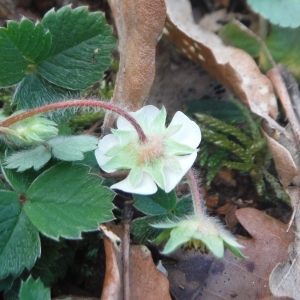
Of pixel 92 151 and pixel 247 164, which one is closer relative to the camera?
pixel 92 151

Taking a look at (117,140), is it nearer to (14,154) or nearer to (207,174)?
(14,154)

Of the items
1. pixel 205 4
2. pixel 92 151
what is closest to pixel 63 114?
pixel 92 151

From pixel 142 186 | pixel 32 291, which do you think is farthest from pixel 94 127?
pixel 32 291

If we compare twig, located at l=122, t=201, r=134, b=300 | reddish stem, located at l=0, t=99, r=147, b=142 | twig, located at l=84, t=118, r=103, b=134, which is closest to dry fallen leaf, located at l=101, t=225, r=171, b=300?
twig, located at l=122, t=201, r=134, b=300

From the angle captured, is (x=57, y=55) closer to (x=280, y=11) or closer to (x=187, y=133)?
(x=187, y=133)

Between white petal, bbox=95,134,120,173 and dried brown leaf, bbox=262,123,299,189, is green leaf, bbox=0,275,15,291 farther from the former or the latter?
dried brown leaf, bbox=262,123,299,189

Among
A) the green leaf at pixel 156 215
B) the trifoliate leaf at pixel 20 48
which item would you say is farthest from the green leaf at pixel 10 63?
the green leaf at pixel 156 215
